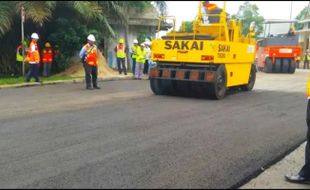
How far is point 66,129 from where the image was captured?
7883 millimetres

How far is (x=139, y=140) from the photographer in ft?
23.4

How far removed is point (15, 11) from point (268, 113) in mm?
10729

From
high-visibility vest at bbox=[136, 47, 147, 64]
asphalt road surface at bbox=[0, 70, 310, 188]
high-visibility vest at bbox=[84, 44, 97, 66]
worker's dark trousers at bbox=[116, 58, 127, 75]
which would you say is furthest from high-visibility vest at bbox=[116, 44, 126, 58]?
asphalt road surface at bbox=[0, 70, 310, 188]

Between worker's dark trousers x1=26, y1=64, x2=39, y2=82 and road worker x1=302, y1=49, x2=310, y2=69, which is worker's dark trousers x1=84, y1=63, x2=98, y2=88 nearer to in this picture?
worker's dark trousers x1=26, y1=64, x2=39, y2=82

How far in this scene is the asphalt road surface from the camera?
5273 mm

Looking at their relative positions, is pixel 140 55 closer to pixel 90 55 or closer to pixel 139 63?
pixel 139 63

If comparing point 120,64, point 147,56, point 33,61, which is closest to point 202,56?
point 33,61

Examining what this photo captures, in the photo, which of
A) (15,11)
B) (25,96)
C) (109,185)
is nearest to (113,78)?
(15,11)

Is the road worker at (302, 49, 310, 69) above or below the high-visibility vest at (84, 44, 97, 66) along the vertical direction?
below

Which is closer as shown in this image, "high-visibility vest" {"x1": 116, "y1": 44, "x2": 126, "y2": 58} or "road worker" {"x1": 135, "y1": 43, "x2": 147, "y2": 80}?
"road worker" {"x1": 135, "y1": 43, "x2": 147, "y2": 80}

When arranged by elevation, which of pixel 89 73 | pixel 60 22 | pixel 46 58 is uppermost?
pixel 60 22

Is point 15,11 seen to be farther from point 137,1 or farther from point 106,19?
point 137,1

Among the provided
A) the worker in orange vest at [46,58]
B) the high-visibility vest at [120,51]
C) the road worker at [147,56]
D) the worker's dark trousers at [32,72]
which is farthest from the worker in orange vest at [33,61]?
the road worker at [147,56]

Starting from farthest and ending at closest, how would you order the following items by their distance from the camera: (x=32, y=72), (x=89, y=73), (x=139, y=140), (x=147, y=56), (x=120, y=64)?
(x=147, y=56) → (x=120, y=64) → (x=32, y=72) → (x=89, y=73) → (x=139, y=140)
